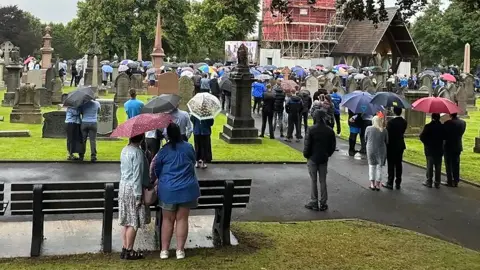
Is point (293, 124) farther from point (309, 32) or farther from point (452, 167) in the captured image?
point (309, 32)

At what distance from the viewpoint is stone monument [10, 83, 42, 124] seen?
62.6 feet

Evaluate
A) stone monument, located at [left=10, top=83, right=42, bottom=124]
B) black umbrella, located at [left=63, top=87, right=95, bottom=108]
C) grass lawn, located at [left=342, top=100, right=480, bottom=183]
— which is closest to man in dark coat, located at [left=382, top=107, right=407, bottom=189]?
grass lawn, located at [left=342, top=100, right=480, bottom=183]

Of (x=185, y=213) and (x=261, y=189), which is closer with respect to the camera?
(x=185, y=213)

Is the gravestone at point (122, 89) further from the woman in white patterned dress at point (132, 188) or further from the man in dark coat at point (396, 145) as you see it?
the woman in white patterned dress at point (132, 188)

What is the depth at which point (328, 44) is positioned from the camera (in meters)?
61.8

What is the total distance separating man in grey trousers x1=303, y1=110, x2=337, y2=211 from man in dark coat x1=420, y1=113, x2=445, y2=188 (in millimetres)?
3336

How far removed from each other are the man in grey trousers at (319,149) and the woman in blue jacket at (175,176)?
11.0 ft

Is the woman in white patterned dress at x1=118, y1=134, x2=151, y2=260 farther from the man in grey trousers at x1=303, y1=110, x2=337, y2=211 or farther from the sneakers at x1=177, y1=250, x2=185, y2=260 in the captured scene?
the man in grey trousers at x1=303, y1=110, x2=337, y2=211

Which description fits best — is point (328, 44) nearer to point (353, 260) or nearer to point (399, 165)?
point (399, 165)

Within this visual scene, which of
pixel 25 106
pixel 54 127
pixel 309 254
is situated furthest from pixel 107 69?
pixel 309 254

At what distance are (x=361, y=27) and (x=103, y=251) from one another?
181 ft

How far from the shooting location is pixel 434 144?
11750mm

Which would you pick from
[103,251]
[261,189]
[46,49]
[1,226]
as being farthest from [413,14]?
[46,49]

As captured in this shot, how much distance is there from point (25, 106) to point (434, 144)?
45.4 feet
